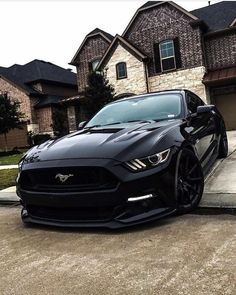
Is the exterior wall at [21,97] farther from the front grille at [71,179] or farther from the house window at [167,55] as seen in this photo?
the front grille at [71,179]

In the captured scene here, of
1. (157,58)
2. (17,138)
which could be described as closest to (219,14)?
(157,58)

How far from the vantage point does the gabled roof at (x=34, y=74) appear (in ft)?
102

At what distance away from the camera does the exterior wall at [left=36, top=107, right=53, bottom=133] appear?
95.6 feet

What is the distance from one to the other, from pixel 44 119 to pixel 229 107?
553 inches

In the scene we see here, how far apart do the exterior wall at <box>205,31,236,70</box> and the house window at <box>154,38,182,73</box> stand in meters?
1.67

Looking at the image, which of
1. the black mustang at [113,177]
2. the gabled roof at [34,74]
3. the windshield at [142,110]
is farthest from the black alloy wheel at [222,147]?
the gabled roof at [34,74]

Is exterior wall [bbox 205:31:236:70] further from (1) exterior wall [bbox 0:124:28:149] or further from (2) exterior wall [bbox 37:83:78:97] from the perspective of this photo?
(1) exterior wall [bbox 0:124:28:149]

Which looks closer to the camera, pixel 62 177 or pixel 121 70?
pixel 62 177

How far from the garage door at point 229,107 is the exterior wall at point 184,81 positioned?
3.48 feet

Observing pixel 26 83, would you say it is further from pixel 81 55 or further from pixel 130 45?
pixel 130 45

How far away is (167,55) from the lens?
890 inches

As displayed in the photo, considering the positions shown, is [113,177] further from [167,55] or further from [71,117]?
[71,117]

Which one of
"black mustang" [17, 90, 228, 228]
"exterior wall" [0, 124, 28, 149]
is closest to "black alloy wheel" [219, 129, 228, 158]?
"black mustang" [17, 90, 228, 228]

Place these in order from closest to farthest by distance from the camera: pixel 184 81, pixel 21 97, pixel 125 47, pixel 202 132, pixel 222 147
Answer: pixel 202 132, pixel 222 147, pixel 184 81, pixel 125 47, pixel 21 97
